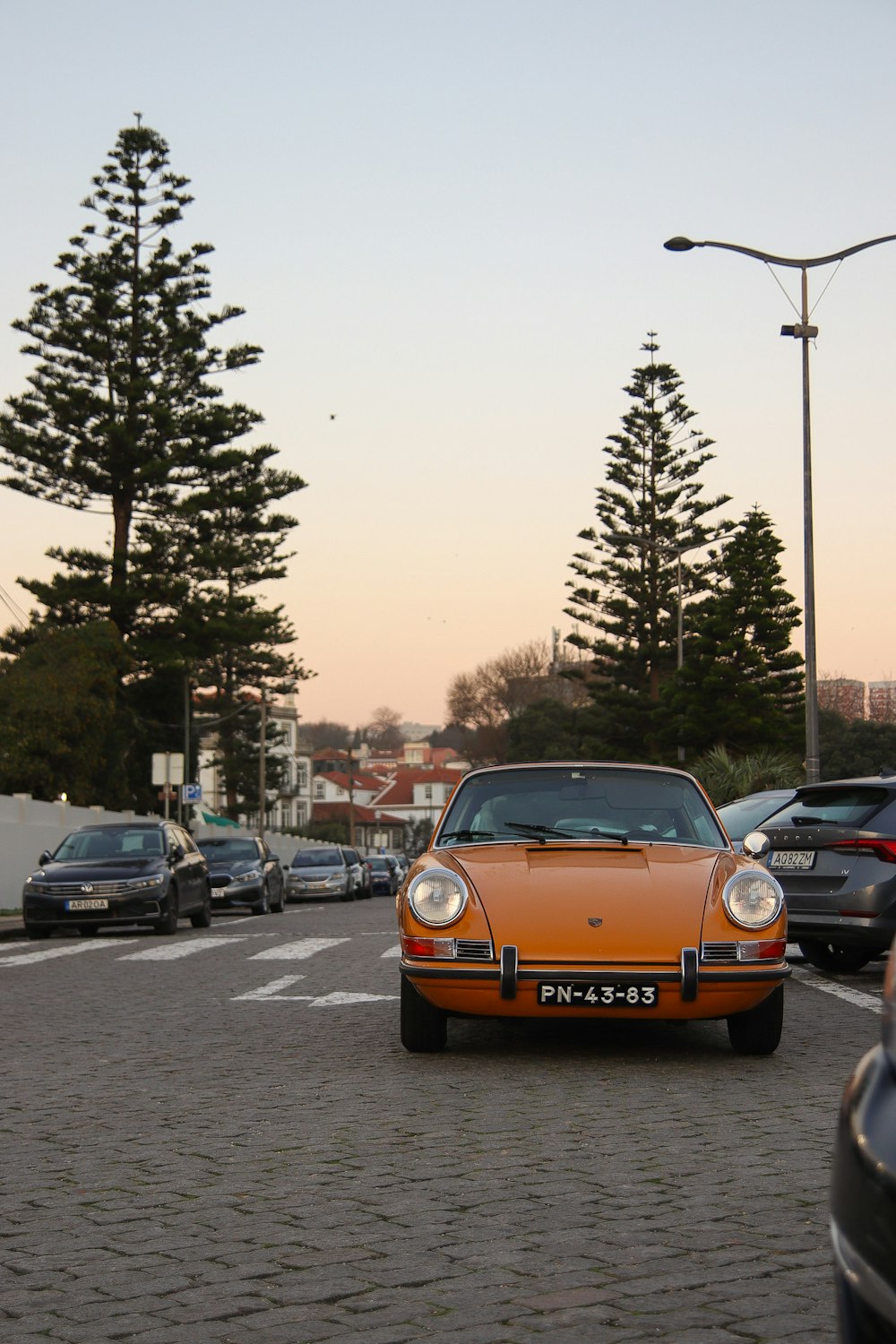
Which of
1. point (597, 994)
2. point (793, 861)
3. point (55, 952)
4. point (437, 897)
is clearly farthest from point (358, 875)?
point (597, 994)

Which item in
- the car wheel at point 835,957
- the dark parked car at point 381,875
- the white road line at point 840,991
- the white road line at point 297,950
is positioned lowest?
the dark parked car at point 381,875

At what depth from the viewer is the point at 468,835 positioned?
9.16m

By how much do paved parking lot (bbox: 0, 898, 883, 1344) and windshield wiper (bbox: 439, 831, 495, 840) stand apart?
43.0 inches

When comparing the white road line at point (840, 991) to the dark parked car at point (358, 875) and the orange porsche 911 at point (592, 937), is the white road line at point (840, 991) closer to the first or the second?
the orange porsche 911 at point (592, 937)

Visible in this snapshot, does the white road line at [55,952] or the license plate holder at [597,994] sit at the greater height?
the license plate holder at [597,994]

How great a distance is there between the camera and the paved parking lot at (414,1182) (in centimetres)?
421

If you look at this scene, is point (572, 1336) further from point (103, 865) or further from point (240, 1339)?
point (103, 865)

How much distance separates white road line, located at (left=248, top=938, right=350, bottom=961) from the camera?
1670 cm

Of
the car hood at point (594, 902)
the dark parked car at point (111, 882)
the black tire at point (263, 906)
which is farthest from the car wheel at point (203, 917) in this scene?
the car hood at point (594, 902)

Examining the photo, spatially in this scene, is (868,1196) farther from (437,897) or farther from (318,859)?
(318,859)

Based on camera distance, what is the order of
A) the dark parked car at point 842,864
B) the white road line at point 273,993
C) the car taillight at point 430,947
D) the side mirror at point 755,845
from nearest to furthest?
the car taillight at point 430,947, the side mirror at point 755,845, the white road line at point 273,993, the dark parked car at point 842,864

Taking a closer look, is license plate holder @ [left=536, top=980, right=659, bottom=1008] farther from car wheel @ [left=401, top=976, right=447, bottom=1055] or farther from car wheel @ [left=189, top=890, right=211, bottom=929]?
car wheel @ [left=189, top=890, right=211, bottom=929]

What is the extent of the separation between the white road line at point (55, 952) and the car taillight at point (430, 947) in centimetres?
900

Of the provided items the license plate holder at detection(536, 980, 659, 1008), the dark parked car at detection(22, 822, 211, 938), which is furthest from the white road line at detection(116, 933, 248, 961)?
the license plate holder at detection(536, 980, 659, 1008)
